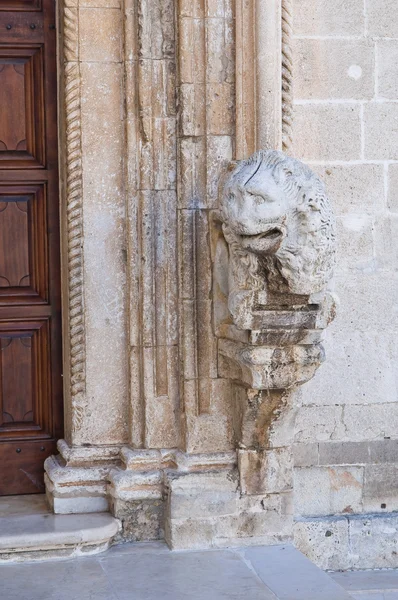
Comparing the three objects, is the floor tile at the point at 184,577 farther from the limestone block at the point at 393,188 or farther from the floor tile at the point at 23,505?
the limestone block at the point at 393,188

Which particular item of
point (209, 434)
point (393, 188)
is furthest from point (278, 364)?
point (393, 188)

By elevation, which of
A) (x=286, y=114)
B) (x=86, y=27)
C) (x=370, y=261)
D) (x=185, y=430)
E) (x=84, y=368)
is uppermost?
(x=86, y=27)

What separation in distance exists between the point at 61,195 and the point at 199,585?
165 centimetres

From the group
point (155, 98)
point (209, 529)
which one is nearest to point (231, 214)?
point (155, 98)

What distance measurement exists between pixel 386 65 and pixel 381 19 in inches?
7.7

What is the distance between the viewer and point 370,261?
4543 millimetres

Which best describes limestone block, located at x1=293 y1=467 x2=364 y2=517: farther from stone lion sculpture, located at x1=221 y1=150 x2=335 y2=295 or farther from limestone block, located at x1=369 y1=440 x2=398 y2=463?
stone lion sculpture, located at x1=221 y1=150 x2=335 y2=295

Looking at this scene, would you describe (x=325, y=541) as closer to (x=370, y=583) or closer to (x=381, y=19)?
(x=370, y=583)

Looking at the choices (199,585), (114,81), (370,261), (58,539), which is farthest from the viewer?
(370,261)

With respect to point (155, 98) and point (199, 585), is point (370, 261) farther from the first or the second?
point (199, 585)

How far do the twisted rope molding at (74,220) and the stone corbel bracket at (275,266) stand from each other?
0.57 metres

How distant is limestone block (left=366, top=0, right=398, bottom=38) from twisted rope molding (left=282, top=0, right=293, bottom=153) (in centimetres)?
47

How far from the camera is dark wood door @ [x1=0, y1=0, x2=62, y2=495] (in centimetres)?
430

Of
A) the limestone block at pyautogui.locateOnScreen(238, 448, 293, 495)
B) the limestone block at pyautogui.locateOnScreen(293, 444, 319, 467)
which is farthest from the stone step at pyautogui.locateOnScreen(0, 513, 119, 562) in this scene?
the limestone block at pyautogui.locateOnScreen(293, 444, 319, 467)
